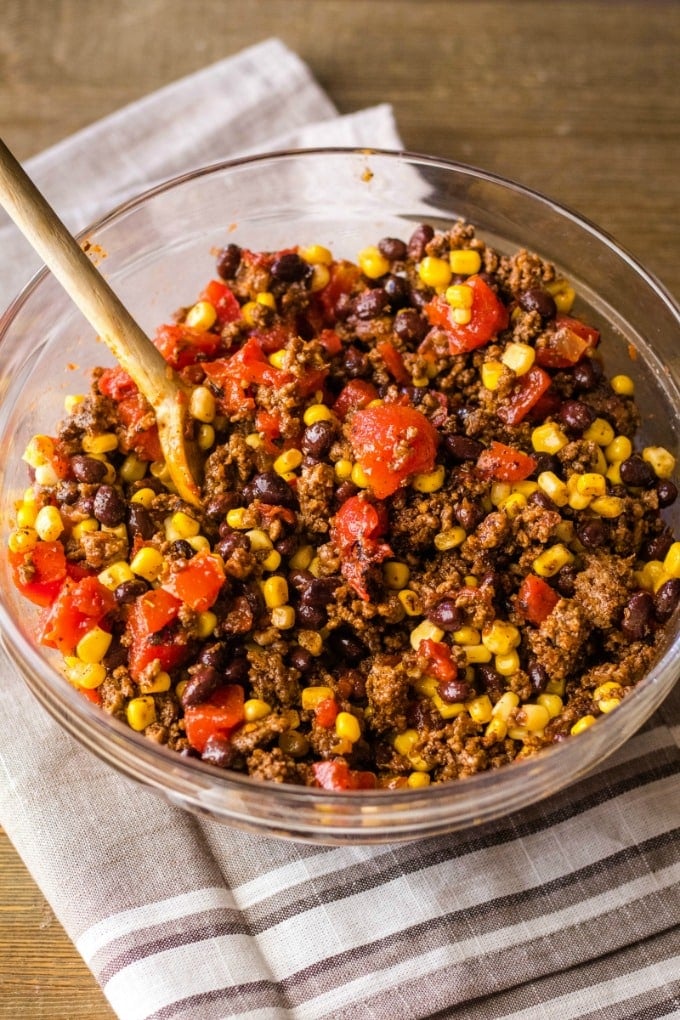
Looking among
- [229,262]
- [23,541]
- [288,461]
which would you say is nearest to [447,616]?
[288,461]

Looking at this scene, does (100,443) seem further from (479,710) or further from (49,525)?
(479,710)

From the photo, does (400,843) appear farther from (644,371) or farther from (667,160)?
(667,160)

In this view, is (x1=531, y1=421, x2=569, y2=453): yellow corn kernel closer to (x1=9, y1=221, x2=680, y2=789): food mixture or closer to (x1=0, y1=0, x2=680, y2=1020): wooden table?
(x1=9, y1=221, x2=680, y2=789): food mixture

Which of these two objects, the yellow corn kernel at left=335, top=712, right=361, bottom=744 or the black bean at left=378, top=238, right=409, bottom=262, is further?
the black bean at left=378, top=238, right=409, bottom=262

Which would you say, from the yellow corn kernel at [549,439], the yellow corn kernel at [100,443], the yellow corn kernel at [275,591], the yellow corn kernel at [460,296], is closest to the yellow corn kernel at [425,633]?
the yellow corn kernel at [275,591]

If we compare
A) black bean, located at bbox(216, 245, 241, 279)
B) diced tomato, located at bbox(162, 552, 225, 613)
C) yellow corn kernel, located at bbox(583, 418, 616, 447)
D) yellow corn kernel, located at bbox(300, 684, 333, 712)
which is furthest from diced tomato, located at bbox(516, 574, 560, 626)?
black bean, located at bbox(216, 245, 241, 279)

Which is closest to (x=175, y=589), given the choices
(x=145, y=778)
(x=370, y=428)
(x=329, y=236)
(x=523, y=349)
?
(x=145, y=778)
